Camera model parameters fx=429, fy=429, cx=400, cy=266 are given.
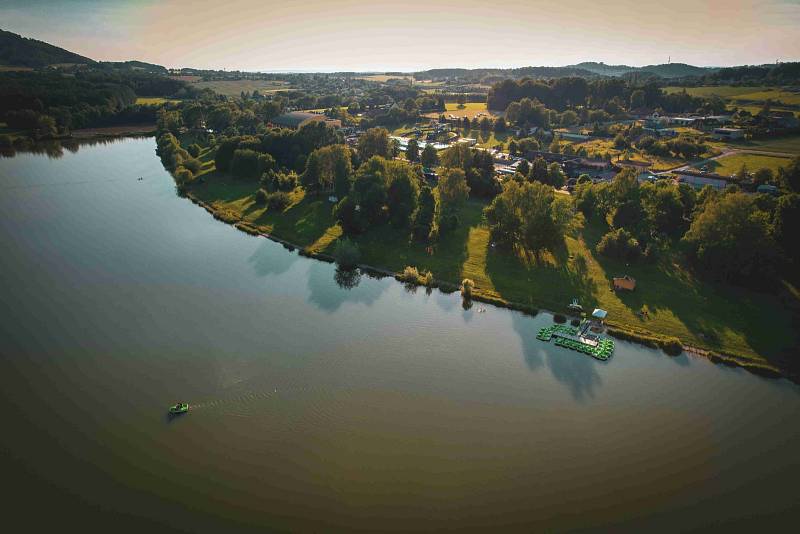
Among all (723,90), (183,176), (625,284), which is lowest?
(625,284)

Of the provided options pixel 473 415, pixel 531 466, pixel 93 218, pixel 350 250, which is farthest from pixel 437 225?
pixel 93 218

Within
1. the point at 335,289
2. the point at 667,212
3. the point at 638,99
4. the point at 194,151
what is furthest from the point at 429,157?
the point at 638,99

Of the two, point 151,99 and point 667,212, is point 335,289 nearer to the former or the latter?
point 667,212

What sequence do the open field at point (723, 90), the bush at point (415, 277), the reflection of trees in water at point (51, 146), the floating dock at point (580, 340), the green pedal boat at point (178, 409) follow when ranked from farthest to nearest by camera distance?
the open field at point (723, 90), the reflection of trees in water at point (51, 146), the bush at point (415, 277), the floating dock at point (580, 340), the green pedal boat at point (178, 409)

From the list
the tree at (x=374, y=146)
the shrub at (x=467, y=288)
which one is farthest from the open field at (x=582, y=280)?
the tree at (x=374, y=146)

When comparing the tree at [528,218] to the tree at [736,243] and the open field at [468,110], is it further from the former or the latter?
the open field at [468,110]

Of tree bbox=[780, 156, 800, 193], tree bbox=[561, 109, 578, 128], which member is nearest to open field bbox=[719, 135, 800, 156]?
tree bbox=[780, 156, 800, 193]
